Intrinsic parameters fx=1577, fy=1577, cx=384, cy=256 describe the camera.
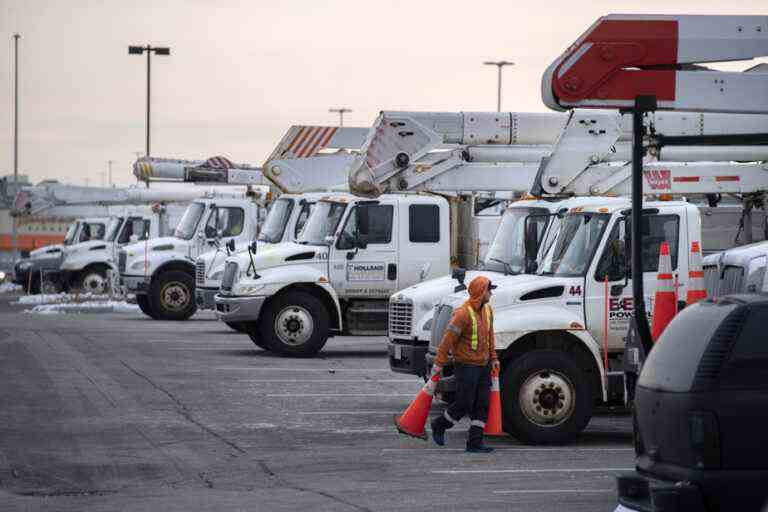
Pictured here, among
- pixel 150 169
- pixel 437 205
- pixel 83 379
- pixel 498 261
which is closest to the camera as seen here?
pixel 498 261

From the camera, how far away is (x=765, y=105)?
11.3 m

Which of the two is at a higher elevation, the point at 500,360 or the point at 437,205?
the point at 437,205

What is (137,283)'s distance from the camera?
34.7 meters

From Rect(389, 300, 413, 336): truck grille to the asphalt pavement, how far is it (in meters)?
0.88

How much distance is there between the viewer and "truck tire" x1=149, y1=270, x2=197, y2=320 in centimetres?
3472

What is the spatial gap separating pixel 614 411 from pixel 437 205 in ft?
23.0

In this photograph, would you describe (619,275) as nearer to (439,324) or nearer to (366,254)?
(439,324)

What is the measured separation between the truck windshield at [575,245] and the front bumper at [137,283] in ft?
64.3

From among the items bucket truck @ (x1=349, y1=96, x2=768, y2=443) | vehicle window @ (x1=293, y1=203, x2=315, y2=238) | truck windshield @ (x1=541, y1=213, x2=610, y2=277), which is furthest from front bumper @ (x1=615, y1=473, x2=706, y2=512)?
vehicle window @ (x1=293, y1=203, x2=315, y2=238)

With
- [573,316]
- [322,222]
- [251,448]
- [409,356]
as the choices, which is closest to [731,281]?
[573,316]

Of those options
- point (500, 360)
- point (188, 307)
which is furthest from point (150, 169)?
point (500, 360)

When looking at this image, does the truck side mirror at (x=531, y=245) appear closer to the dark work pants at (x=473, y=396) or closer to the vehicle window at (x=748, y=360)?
the dark work pants at (x=473, y=396)

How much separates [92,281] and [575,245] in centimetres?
2847

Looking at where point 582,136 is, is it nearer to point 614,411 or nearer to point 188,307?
point 614,411
